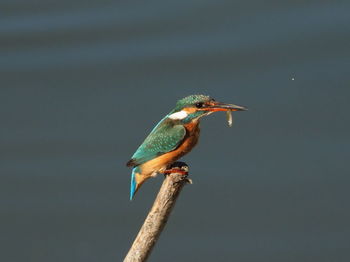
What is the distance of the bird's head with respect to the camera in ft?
9.12

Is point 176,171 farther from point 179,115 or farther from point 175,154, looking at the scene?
point 179,115

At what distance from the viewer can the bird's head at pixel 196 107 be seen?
9.12 feet

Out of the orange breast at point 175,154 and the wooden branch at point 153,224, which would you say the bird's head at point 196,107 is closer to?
the orange breast at point 175,154

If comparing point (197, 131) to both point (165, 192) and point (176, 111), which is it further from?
point (165, 192)

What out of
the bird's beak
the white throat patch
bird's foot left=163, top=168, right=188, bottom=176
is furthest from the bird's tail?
the bird's beak

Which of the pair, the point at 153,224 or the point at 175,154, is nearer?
the point at 153,224

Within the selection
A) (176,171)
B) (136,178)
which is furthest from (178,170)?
(136,178)

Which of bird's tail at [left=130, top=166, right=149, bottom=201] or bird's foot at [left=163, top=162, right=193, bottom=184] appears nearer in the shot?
bird's foot at [left=163, top=162, right=193, bottom=184]

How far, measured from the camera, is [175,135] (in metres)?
2.82

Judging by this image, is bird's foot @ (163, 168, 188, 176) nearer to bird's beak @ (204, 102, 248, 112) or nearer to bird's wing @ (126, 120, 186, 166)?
bird's wing @ (126, 120, 186, 166)

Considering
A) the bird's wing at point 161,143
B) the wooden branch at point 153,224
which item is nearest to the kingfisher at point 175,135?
the bird's wing at point 161,143

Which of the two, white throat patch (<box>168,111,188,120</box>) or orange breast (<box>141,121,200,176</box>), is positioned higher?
white throat patch (<box>168,111,188,120</box>)

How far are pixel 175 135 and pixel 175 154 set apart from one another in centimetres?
9

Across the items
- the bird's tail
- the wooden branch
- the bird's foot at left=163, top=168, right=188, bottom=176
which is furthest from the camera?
the bird's tail
